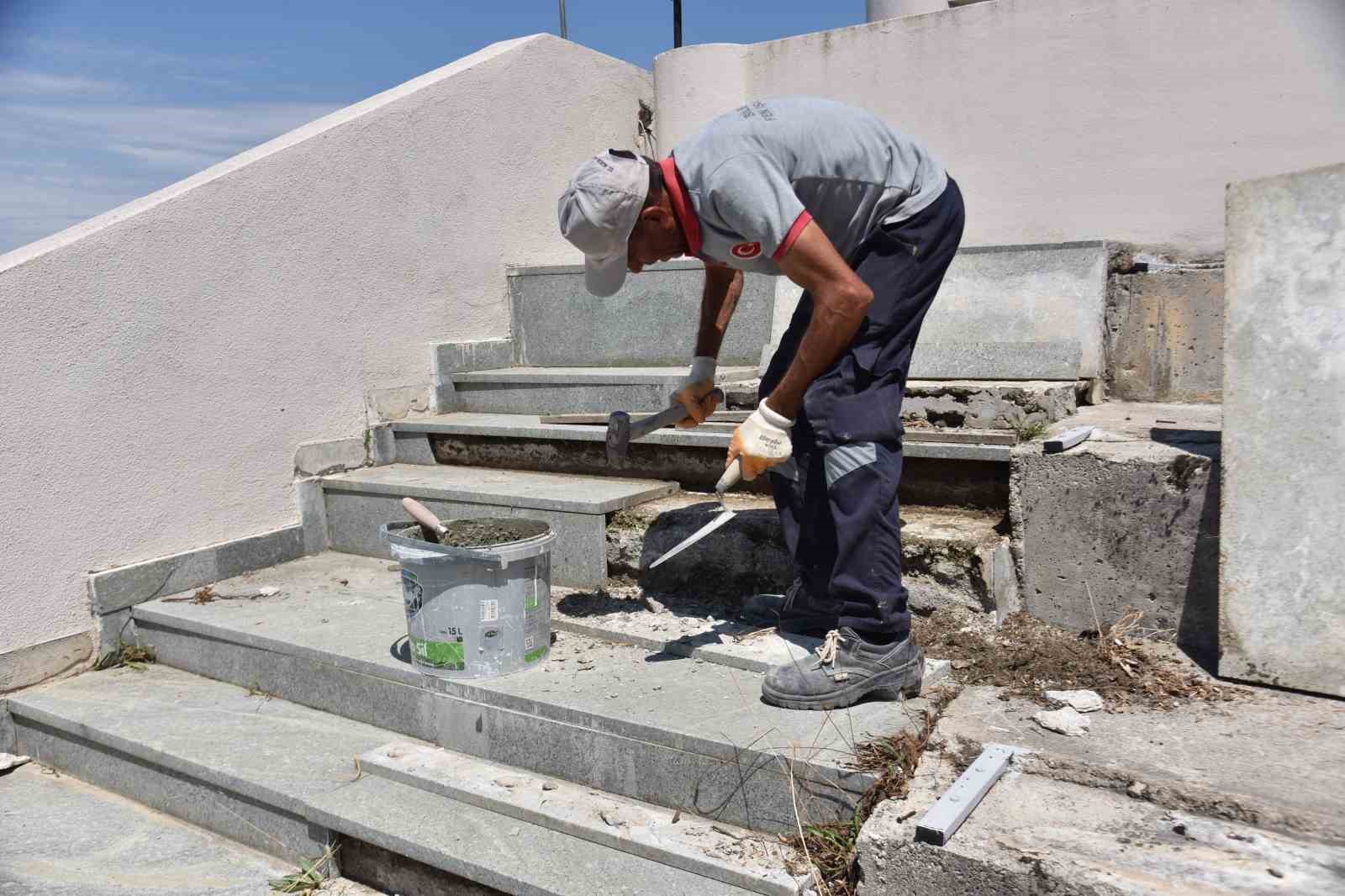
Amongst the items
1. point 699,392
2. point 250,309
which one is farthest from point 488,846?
point 250,309

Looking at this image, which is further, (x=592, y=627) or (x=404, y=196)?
(x=404, y=196)

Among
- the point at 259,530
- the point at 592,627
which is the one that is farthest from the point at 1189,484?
the point at 259,530

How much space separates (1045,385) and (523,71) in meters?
3.07

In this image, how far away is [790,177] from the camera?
2.12 meters

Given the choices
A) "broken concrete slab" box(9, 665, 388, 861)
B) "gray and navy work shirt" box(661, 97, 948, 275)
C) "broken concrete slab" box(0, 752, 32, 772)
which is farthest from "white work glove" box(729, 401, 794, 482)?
"broken concrete slab" box(0, 752, 32, 772)

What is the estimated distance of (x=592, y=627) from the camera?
9.27 ft

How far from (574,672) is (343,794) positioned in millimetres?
638

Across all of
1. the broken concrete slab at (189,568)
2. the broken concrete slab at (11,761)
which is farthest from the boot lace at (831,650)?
the broken concrete slab at (11,761)

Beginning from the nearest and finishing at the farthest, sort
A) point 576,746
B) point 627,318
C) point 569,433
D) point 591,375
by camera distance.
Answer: point 576,746 → point 569,433 → point 591,375 → point 627,318

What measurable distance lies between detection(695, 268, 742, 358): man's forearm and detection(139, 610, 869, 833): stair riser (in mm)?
1074

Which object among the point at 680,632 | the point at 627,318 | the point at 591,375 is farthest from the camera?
the point at 627,318

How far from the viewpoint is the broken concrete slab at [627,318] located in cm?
404

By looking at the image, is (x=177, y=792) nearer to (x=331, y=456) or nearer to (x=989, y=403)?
(x=331, y=456)

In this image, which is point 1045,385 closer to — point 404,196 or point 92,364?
point 404,196
